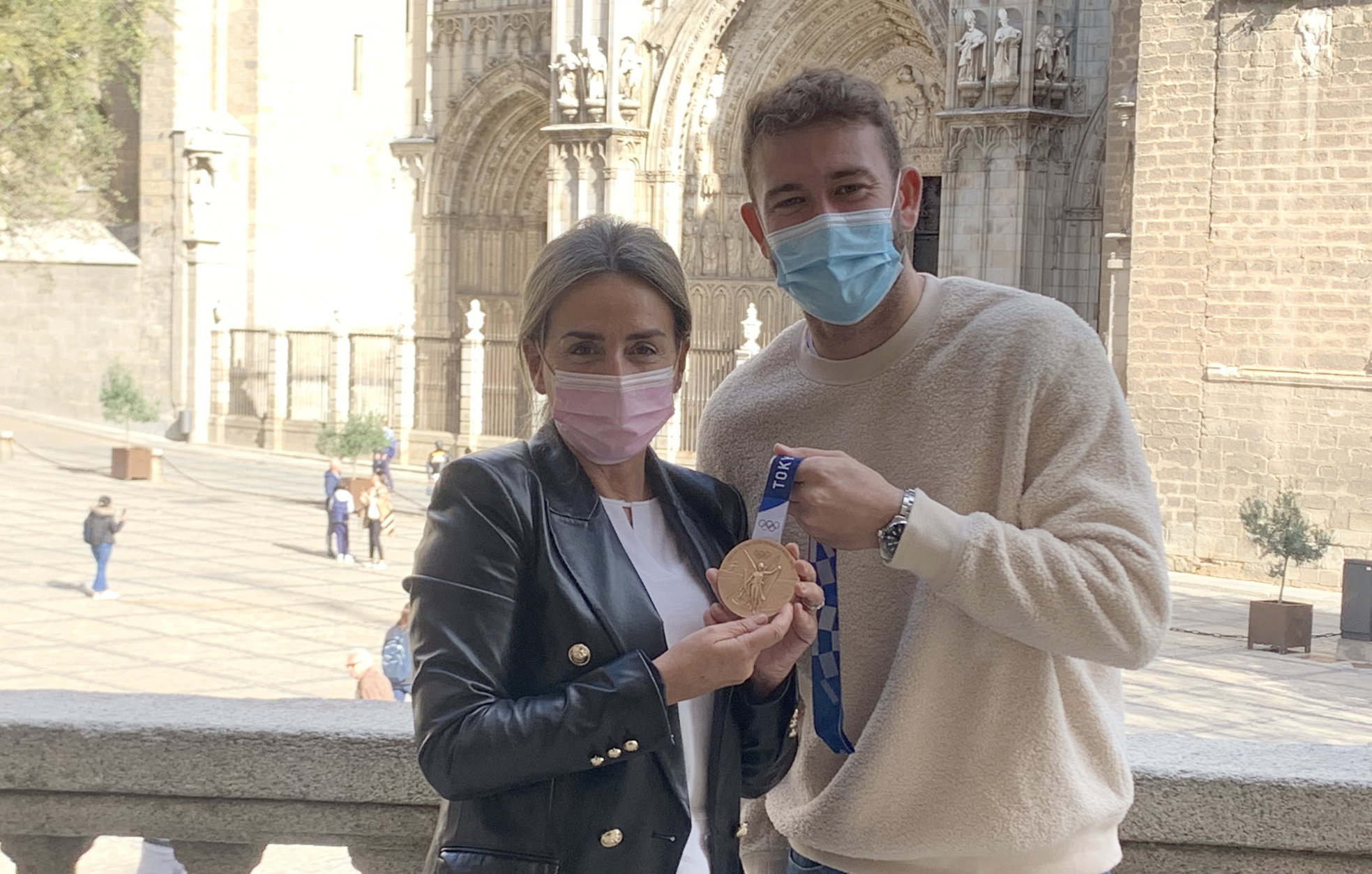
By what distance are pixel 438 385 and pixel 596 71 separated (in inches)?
233

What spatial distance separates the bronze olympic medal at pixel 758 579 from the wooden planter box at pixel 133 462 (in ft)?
72.8

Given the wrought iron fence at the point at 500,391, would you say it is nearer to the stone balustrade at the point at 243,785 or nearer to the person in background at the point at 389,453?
the person in background at the point at 389,453

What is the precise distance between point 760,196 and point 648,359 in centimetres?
31

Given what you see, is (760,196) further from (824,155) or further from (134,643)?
(134,643)

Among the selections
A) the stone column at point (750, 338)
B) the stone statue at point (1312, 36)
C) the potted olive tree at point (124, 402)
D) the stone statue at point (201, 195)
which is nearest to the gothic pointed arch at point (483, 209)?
the stone statue at point (201, 195)

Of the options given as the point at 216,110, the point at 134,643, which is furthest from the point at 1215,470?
the point at 216,110

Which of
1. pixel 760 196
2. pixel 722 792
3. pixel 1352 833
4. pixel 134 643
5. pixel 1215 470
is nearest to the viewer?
pixel 722 792

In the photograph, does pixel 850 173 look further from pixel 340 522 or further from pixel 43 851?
pixel 340 522

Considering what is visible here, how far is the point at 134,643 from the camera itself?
12938 mm

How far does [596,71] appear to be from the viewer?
23594 millimetres

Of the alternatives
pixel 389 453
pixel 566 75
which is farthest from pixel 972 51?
pixel 389 453

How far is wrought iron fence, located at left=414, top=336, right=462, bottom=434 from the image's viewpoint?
1043 inches

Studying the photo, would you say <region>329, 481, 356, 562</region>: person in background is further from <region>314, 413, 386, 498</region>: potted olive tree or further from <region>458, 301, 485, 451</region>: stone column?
<region>458, 301, 485, 451</region>: stone column

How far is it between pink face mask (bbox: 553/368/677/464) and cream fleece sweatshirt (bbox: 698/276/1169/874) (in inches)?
9.8
